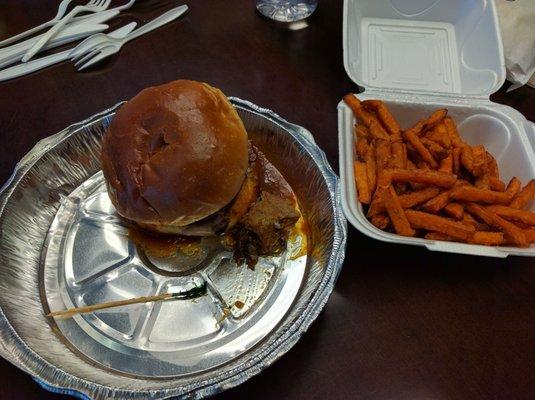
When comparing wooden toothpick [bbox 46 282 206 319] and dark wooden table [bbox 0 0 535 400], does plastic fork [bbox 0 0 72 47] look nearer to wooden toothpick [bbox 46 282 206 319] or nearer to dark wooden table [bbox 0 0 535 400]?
dark wooden table [bbox 0 0 535 400]

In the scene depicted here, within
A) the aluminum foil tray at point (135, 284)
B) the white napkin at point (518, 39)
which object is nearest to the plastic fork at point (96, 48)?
the aluminum foil tray at point (135, 284)

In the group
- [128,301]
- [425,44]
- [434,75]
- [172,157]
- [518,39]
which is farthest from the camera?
[425,44]

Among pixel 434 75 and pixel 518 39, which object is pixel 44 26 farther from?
pixel 518 39

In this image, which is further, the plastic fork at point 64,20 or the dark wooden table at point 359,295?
the plastic fork at point 64,20

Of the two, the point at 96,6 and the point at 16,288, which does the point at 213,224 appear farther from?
the point at 96,6

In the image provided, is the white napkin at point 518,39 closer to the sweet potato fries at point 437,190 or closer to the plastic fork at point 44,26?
the sweet potato fries at point 437,190

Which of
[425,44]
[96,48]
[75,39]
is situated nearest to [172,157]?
[96,48]

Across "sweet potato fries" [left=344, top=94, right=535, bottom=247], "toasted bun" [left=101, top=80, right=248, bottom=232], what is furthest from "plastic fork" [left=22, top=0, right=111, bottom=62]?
"sweet potato fries" [left=344, top=94, right=535, bottom=247]
